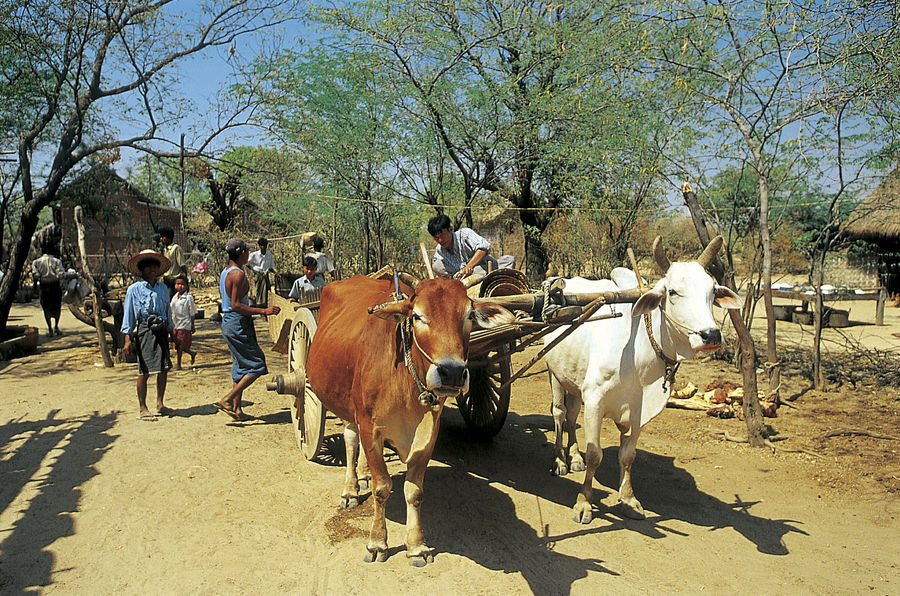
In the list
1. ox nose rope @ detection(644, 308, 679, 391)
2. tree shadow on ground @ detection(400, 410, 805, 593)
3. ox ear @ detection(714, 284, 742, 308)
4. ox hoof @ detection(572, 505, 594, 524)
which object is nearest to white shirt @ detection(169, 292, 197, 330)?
tree shadow on ground @ detection(400, 410, 805, 593)

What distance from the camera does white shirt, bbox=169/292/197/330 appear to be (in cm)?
920

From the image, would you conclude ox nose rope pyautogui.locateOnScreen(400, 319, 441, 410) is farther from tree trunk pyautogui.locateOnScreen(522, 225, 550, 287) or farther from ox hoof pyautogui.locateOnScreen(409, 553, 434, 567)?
tree trunk pyautogui.locateOnScreen(522, 225, 550, 287)

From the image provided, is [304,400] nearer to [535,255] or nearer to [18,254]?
[18,254]

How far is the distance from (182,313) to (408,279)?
647 cm

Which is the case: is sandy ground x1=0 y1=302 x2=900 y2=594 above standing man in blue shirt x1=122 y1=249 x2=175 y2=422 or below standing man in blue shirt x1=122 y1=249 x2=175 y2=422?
below

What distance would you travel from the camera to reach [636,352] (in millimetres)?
4695

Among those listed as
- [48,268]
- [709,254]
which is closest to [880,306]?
[709,254]

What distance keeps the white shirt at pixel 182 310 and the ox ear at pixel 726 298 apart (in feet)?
25.1

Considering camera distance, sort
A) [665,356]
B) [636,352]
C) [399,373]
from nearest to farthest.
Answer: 1. [399,373]
2. [665,356]
3. [636,352]

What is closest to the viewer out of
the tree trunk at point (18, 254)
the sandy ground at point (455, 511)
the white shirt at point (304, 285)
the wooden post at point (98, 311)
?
the sandy ground at point (455, 511)

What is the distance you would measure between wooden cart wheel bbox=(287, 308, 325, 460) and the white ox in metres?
2.15

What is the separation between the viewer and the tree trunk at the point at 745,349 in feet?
17.0

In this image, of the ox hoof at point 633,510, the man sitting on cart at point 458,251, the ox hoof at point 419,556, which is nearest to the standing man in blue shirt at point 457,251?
the man sitting on cart at point 458,251

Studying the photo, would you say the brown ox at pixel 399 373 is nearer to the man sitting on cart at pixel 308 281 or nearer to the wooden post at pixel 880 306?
the man sitting on cart at pixel 308 281
